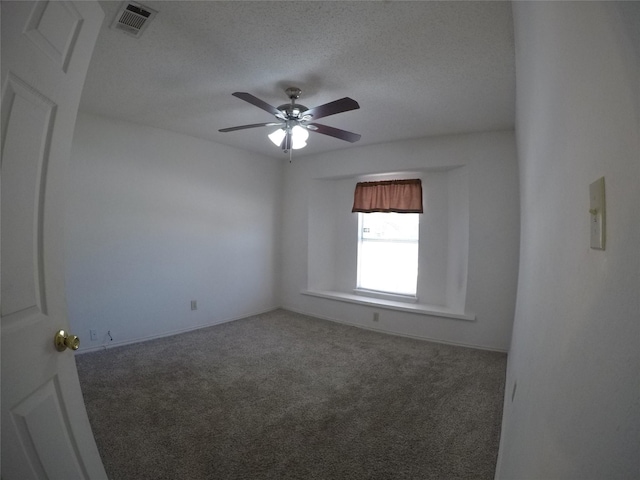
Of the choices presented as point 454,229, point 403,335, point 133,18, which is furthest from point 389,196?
point 133,18

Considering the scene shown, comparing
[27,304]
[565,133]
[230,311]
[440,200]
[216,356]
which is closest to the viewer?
[565,133]

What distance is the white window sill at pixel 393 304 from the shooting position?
3430 mm

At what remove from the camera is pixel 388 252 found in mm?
4320

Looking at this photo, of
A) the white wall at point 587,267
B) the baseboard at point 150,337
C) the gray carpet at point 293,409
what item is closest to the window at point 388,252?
the gray carpet at point 293,409

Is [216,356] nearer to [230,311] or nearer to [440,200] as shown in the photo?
[230,311]

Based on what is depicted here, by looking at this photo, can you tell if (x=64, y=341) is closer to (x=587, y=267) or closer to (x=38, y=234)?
(x=38, y=234)

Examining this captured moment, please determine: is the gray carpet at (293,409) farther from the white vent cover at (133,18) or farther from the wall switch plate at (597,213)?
the white vent cover at (133,18)

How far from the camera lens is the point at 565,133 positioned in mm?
714

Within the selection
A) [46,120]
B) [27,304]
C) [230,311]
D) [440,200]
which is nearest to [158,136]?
[230,311]

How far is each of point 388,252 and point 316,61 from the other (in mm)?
2956

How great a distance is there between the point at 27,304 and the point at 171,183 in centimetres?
311

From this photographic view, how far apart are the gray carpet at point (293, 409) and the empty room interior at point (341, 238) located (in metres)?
0.02

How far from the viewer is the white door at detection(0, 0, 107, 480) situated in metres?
0.75

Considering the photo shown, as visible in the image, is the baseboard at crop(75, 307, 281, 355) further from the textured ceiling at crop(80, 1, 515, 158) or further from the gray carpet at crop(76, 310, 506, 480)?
the textured ceiling at crop(80, 1, 515, 158)
